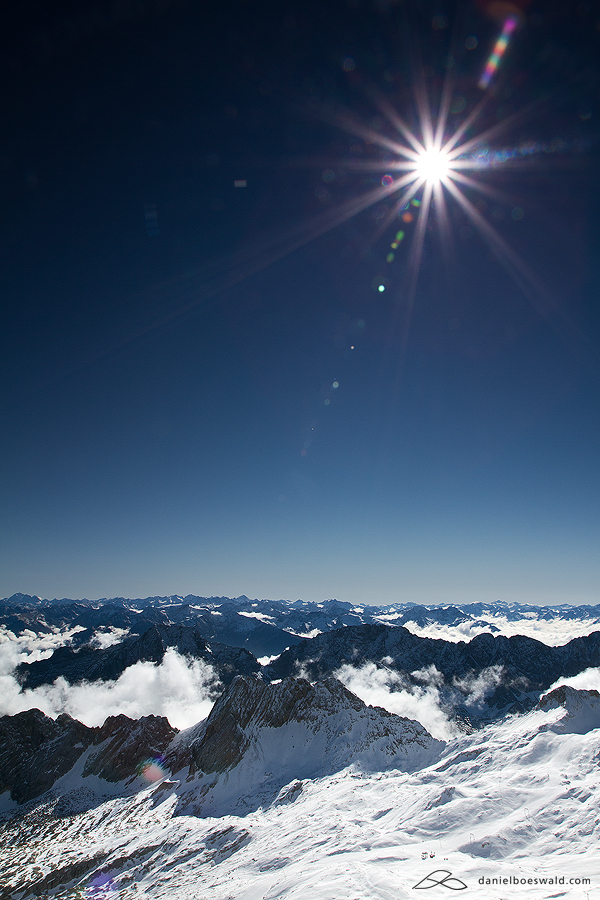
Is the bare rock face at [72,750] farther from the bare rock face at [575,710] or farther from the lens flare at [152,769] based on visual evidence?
the bare rock face at [575,710]

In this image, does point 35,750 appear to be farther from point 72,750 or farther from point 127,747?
point 127,747

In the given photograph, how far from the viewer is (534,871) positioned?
169 feet

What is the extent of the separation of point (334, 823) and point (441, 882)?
34.4 m

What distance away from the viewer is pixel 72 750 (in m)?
144

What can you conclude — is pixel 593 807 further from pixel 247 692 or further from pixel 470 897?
pixel 247 692

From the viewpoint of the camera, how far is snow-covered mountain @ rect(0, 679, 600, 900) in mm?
53906

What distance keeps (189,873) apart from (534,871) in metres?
57.3

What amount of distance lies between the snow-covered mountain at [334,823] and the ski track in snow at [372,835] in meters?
0.36

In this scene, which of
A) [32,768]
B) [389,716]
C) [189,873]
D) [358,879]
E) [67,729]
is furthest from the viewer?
[67,729]

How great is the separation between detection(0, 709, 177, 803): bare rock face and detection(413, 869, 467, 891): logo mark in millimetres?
112914

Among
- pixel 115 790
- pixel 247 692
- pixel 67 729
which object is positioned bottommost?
pixel 115 790

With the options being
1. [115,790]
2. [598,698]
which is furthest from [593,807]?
[115,790]

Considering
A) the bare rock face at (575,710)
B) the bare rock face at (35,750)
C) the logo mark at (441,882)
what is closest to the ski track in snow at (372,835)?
the logo mark at (441,882)

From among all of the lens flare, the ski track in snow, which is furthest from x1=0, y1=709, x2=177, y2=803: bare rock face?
the ski track in snow
